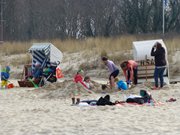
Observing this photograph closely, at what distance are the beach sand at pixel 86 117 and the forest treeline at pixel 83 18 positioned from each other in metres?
33.9

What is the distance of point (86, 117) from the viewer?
10148 millimetres

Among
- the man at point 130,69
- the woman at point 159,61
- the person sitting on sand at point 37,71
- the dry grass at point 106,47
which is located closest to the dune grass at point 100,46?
the dry grass at point 106,47

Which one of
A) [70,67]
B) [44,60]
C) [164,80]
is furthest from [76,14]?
[164,80]

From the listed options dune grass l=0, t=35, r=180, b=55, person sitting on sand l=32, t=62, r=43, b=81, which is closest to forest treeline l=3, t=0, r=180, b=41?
dune grass l=0, t=35, r=180, b=55

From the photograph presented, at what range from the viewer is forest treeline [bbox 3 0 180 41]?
163ft

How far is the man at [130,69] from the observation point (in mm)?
16092

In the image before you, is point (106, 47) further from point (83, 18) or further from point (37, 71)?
point (83, 18)

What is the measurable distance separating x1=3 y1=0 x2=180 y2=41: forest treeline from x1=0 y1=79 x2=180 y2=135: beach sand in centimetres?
3394

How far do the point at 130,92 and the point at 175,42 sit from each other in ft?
47.2

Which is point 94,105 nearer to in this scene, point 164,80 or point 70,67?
point 164,80

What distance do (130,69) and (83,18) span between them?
123 ft

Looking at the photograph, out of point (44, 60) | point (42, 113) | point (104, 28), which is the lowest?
point (42, 113)

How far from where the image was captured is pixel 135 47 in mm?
17516

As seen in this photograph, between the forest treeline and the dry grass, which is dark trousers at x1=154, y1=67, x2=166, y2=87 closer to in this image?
the dry grass
